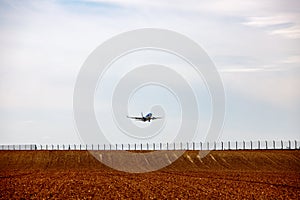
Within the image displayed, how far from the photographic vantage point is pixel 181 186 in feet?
169

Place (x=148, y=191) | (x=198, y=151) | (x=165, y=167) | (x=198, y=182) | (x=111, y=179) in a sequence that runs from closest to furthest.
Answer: (x=148, y=191)
(x=198, y=182)
(x=111, y=179)
(x=165, y=167)
(x=198, y=151)

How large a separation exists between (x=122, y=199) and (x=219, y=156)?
6658 centimetres

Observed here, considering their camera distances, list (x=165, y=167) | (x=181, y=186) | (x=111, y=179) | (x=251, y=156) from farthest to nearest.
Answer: (x=251, y=156) < (x=165, y=167) < (x=111, y=179) < (x=181, y=186)

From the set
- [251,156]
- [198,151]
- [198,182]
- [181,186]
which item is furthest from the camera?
[198,151]

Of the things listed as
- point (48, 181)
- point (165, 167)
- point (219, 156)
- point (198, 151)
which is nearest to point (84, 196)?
point (48, 181)

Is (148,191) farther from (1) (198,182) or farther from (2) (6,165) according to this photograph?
(2) (6,165)

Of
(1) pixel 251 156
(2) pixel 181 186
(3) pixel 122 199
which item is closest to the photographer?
(3) pixel 122 199

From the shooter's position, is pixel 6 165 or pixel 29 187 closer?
pixel 29 187

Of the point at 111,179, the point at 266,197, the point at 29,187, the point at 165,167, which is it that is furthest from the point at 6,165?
the point at 266,197

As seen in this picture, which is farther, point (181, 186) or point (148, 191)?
point (181, 186)

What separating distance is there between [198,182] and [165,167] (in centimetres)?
4342

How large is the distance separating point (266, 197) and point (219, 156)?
6520 centimetres

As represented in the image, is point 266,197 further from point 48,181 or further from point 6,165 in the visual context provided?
point 6,165

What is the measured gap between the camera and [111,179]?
60344mm
